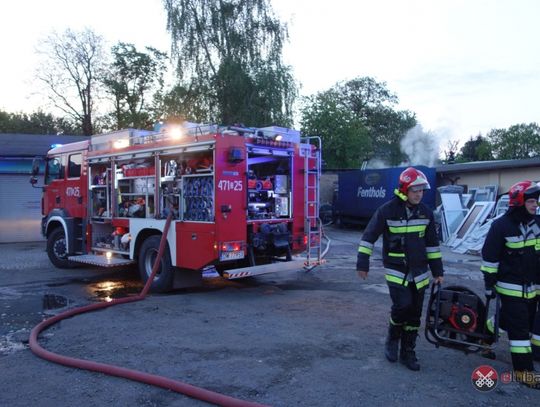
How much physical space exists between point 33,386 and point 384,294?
17.7ft

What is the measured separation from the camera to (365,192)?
805 inches

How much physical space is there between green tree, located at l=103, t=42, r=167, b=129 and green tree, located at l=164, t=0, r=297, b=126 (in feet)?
32.4

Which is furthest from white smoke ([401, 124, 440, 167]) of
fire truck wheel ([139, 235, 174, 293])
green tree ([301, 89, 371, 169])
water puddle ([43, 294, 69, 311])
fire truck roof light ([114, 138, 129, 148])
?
water puddle ([43, 294, 69, 311])

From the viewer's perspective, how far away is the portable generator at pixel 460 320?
433cm

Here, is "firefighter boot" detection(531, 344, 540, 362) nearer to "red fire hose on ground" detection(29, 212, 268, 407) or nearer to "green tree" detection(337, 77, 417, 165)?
"red fire hose on ground" detection(29, 212, 268, 407)

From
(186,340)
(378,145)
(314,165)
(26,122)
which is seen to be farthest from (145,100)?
(186,340)

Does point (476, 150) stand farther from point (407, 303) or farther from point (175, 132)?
point (407, 303)

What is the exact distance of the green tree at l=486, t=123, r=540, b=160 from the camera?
60.2 m

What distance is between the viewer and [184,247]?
24.8ft

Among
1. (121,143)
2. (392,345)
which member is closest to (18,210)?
(121,143)

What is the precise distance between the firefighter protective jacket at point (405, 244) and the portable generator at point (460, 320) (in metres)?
0.24

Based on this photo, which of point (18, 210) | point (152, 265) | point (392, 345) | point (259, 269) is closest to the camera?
point (392, 345)

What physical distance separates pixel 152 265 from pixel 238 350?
3.75 m

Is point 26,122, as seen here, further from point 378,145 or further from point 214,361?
point 214,361
